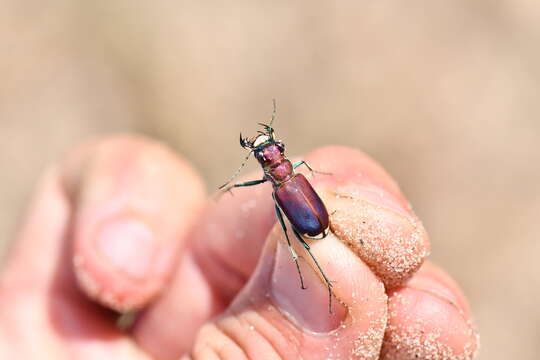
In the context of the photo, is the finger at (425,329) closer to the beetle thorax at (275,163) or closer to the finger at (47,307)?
the beetle thorax at (275,163)

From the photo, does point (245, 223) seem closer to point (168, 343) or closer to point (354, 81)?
point (168, 343)

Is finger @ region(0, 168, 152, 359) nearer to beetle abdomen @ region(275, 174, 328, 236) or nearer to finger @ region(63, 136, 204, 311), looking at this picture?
finger @ region(63, 136, 204, 311)

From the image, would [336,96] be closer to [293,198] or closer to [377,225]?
[293,198]

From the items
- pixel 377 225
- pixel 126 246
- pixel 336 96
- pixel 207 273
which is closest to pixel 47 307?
pixel 126 246

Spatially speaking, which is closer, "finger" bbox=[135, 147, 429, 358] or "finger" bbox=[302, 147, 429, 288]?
"finger" bbox=[302, 147, 429, 288]

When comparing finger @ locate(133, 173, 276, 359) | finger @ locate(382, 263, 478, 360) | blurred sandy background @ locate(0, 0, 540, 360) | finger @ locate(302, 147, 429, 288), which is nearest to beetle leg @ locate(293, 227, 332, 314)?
finger @ locate(302, 147, 429, 288)

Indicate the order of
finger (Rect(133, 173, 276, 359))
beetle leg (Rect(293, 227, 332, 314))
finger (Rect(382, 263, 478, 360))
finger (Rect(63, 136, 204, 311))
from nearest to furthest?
1. beetle leg (Rect(293, 227, 332, 314))
2. finger (Rect(382, 263, 478, 360))
3. finger (Rect(133, 173, 276, 359))
4. finger (Rect(63, 136, 204, 311))

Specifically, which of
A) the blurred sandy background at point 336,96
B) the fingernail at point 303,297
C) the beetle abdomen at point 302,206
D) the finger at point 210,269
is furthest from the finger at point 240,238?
the blurred sandy background at point 336,96
